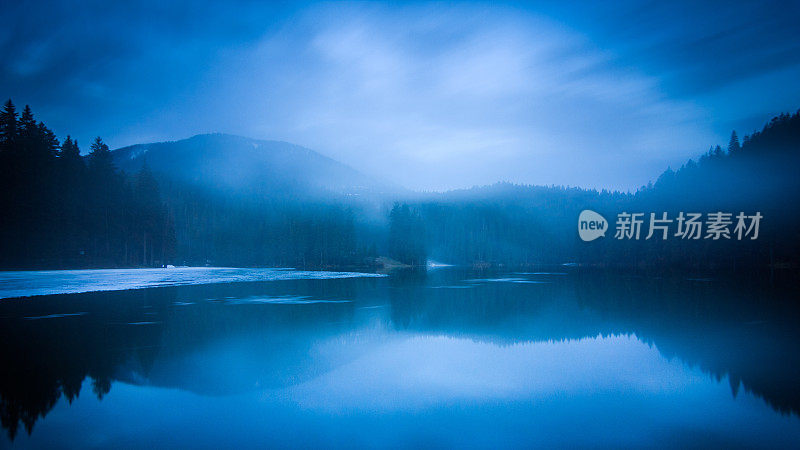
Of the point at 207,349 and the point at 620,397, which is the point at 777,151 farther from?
the point at 207,349

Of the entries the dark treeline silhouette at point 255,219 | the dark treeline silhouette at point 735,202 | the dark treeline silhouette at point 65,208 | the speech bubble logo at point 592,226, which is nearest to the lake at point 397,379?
the dark treeline silhouette at point 65,208

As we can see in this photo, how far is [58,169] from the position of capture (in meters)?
59.0

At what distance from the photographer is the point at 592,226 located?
144000 millimetres

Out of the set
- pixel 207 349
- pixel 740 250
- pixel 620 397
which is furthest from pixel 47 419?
pixel 740 250

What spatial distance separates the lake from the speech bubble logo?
116m

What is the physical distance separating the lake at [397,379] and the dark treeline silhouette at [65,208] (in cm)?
3302

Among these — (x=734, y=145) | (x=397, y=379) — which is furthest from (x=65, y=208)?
(x=734, y=145)

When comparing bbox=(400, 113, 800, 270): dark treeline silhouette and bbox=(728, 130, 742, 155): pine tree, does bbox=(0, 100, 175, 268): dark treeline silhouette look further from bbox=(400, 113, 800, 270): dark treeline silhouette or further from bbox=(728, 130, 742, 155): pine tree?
bbox=(728, 130, 742, 155): pine tree

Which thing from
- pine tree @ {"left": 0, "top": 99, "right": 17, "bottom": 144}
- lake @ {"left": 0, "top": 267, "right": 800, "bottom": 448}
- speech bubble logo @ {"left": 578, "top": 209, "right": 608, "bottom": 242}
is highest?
pine tree @ {"left": 0, "top": 99, "right": 17, "bottom": 144}

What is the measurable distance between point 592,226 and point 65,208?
5463 inches

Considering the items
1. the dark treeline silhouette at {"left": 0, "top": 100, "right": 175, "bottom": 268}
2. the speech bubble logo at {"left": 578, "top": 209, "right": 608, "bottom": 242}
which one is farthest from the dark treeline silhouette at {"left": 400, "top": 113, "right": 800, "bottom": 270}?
the dark treeline silhouette at {"left": 0, "top": 100, "right": 175, "bottom": 268}

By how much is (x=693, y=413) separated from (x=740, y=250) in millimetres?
82399

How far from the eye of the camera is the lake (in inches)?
370

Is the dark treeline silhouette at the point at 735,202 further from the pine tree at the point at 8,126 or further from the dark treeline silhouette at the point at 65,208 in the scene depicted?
the pine tree at the point at 8,126
